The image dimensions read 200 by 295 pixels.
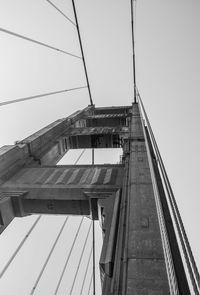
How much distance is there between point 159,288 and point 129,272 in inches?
24.2

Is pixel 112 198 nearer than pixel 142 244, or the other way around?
pixel 142 244

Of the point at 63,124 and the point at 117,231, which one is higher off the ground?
the point at 63,124

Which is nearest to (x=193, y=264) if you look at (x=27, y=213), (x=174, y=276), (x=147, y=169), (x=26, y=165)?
(x=174, y=276)

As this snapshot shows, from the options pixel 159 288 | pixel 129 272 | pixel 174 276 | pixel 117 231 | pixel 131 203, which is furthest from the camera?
pixel 131 203

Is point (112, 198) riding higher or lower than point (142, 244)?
lower

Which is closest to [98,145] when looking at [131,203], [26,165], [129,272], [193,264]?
[26,165]

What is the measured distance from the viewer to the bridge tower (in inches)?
142

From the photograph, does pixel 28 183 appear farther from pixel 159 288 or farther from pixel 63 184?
pixel 159 288

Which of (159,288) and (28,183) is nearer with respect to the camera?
(159,288)

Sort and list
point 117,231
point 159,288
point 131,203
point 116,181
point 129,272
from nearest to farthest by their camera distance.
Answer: point 159,288 < point 129,272 < point 117,231 < point 131,203 < point 116,181

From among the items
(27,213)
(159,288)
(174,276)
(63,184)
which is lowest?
(27,213)

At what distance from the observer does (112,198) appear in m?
7.42

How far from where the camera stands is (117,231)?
543cm

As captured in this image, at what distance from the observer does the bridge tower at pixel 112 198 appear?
11.8ft
